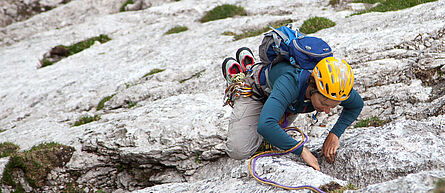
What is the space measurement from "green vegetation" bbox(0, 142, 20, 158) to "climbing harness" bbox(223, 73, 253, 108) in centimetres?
708

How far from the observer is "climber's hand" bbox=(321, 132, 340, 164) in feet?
20.4

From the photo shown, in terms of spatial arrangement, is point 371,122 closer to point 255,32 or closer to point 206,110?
point 206,110

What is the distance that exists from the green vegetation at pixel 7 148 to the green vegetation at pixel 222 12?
13451 millimetres

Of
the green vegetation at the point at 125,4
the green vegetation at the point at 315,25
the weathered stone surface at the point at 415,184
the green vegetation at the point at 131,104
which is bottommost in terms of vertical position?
the green vegetation at the point at 131,104

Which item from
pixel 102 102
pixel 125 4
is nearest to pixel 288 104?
pixel 102 102

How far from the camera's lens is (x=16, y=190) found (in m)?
9.59

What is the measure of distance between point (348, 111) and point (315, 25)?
890 cm

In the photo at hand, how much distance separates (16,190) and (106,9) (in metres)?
22.0

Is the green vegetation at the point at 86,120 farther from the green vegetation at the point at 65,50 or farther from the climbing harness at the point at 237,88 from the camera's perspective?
the green vegetation at the point at 65,50

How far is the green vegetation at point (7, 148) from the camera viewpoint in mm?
10447

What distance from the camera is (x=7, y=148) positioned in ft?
36.2

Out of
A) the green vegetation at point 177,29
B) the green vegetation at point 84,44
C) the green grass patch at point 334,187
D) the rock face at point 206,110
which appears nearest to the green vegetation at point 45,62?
the rock face at point 206,110

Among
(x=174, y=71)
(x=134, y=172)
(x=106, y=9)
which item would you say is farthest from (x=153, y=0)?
(x=134, y=172)

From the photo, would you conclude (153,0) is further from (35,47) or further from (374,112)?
(374,112)
